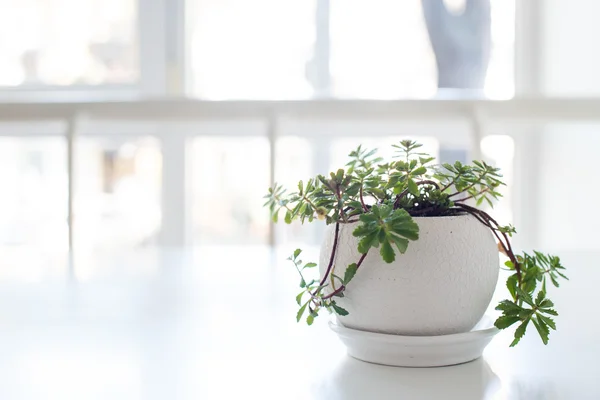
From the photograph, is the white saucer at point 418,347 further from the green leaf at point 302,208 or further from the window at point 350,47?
the window at point 350,47

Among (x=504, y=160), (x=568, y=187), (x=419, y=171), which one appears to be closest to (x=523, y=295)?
(x=419, y=171)

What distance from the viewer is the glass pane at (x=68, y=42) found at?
131 inches

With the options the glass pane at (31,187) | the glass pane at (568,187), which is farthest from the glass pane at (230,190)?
the glass pane at (568,187)

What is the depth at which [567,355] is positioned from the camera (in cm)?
56

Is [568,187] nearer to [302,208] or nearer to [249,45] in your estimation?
[249,45]

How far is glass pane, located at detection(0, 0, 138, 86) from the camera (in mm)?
3338

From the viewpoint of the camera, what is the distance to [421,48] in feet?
11.2

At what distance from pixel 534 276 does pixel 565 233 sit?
124 inches

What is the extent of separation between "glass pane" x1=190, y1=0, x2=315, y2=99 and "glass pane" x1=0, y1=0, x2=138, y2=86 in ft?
1.05

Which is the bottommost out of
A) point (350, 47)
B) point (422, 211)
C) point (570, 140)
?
point (422, 211)

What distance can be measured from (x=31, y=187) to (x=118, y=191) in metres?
0.43

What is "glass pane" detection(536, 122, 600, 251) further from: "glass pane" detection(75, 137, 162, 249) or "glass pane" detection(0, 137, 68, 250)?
"glass pane" detection(0, 137, 68, 250)

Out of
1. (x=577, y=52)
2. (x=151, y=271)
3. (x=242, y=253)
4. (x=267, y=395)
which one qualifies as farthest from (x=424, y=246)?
→ (x=577, y=52)

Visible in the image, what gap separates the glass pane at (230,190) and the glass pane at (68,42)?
0.54m
